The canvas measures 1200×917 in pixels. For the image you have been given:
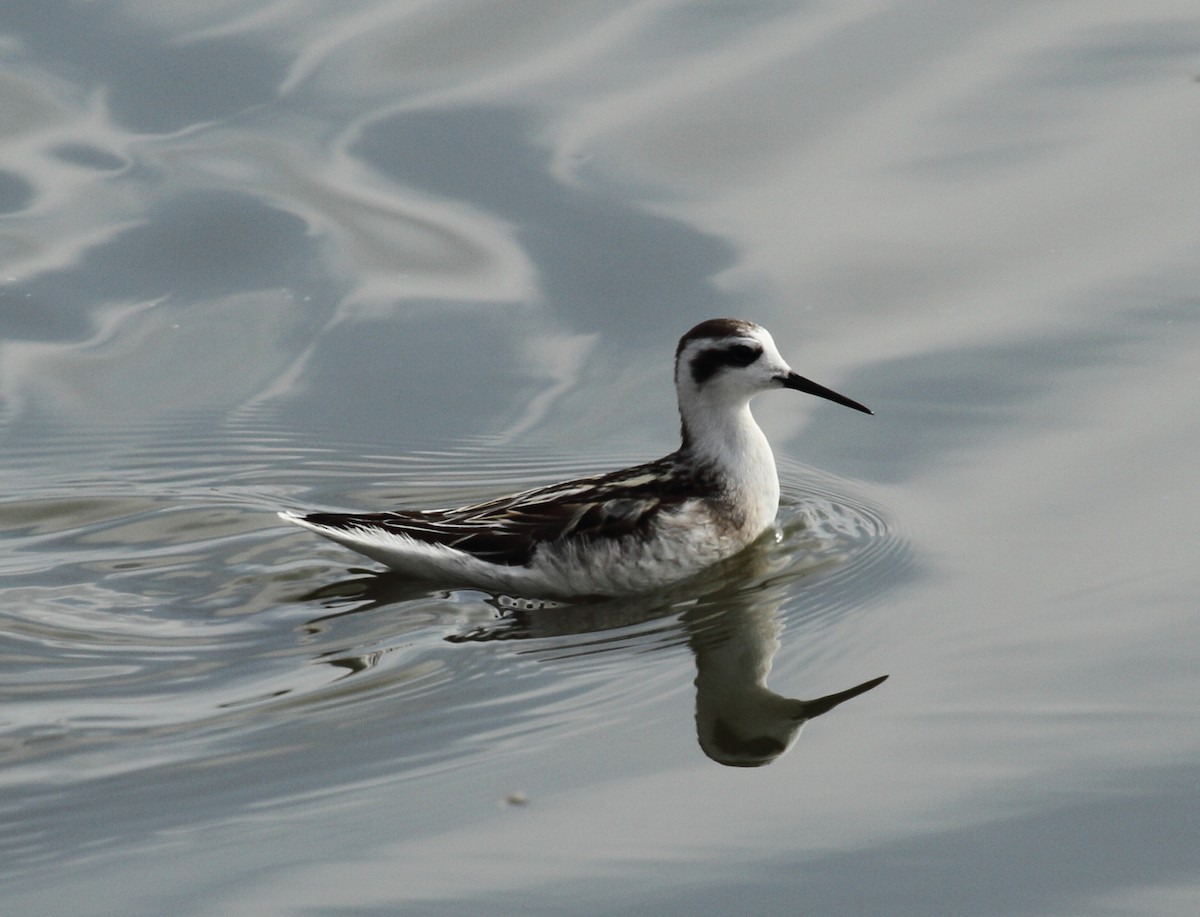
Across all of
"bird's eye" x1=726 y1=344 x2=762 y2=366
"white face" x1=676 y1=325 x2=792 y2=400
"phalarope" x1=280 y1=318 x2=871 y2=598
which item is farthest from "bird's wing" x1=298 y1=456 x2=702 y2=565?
"bird's eye" x1=726 y1=344 x2=762 y2=366

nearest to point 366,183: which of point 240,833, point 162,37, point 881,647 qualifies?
point 162,37

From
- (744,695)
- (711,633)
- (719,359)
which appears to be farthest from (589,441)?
(744,695)

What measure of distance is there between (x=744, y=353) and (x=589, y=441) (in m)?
1.34

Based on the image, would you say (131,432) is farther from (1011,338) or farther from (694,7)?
(694,7)

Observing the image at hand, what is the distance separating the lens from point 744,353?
9609 millimetres

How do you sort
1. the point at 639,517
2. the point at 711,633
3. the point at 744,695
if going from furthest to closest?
the point at 639,517, the point at 711,633, the point at 744,695

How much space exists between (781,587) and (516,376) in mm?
2765

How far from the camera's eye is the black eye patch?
31.5ft

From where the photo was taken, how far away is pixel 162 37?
1445 centimetres

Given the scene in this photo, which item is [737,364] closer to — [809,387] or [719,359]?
[719,359]

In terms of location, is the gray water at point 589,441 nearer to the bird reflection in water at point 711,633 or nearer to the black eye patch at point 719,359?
the bird reflection in water at point 711,633

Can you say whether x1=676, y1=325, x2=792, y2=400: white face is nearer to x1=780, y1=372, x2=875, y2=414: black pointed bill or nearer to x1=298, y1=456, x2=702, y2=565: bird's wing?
x1=780, y1=372, x2=875, y2=414: black pointed bill

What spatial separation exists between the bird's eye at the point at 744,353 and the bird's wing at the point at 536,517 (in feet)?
2.21

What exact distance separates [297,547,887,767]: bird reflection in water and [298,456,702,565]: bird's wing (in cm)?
28
